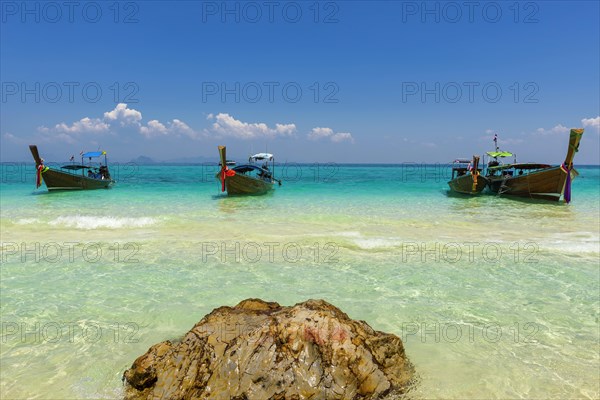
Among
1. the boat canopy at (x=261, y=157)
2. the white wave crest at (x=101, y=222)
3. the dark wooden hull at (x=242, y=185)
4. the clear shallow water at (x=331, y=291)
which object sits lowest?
the clear shallow water at (x=331, y=291)

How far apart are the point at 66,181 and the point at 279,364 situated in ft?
123

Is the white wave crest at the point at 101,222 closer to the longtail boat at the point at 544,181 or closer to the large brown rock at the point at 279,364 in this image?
the large brown rock at the point at 279,364

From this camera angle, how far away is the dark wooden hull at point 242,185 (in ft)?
98.3

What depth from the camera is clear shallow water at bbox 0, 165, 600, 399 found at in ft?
15.9

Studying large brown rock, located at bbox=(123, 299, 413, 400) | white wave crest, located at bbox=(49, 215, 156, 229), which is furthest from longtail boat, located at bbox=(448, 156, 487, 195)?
large brown rock, located at bbox=(123, 299, 413, 400)

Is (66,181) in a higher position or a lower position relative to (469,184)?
higher

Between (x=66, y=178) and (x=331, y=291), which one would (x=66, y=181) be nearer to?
(x=66, y=178)

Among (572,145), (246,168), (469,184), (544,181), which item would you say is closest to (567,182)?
(544,181)

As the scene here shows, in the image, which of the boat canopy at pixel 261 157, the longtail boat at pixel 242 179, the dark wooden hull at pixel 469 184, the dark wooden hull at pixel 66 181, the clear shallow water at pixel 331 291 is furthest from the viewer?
the boat canopy at pixel 261 157

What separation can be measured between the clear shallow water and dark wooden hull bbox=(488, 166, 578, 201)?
33.7 feet

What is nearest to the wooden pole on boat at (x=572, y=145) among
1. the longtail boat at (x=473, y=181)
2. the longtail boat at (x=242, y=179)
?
the longtail boat at (x=473, y=181)

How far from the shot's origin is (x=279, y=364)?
396 cm

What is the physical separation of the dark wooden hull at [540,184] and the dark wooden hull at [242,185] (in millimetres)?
20063

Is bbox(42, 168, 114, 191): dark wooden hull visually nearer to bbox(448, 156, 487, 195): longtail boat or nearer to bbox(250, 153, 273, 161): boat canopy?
bbox(250, 153, 273, 161): boat canopy
